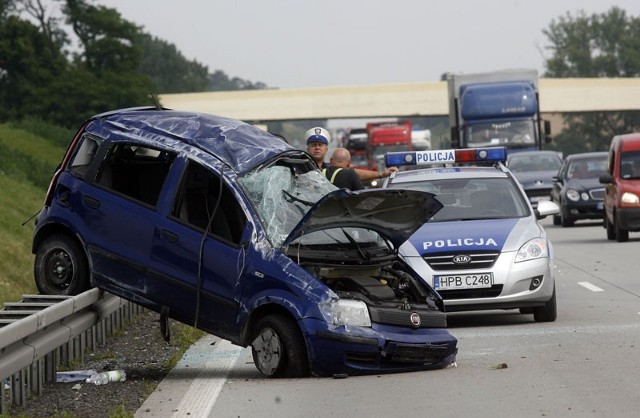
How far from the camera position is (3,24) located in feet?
279

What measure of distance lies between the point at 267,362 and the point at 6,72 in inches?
3030

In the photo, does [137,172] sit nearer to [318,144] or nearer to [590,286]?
[318,144]

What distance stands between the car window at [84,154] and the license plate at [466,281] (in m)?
3.57

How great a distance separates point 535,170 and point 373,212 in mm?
29545

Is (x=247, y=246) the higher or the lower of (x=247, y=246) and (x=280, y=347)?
the higher

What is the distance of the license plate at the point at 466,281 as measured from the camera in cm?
1466

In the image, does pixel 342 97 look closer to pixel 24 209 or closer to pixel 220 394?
pixel 24 209

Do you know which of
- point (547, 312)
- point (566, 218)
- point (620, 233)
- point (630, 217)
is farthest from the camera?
point (566, 218)

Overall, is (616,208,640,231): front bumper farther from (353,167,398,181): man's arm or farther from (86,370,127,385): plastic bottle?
(86,370,127,385): plastic bottle

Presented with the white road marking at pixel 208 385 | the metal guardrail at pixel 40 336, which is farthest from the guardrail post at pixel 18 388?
the white road marking at pixel 208 385

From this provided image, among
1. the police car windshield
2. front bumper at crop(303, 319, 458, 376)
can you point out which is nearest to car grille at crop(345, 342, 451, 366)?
front bumper at crop(303, 319, 458, 376)

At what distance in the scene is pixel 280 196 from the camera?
39.7 feet

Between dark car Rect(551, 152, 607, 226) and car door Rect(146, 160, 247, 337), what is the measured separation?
23.5m

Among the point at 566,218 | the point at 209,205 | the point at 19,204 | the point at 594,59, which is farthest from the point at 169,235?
the point at 594,59
